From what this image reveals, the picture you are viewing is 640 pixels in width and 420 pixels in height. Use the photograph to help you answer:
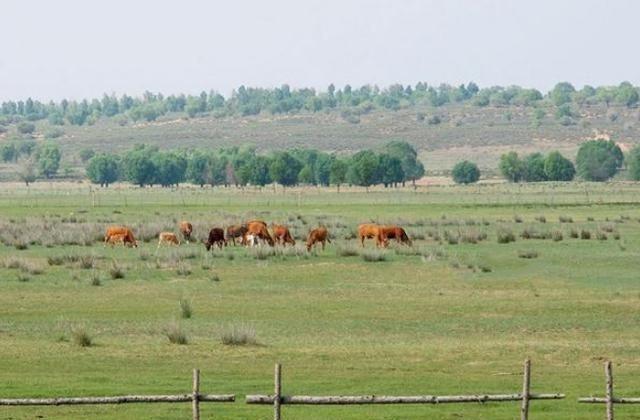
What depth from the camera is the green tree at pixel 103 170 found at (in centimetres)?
19262

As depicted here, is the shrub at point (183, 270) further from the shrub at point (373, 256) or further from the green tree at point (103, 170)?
the green tree at point (103, 170)

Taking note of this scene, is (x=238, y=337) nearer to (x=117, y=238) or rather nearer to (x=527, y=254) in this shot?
(x=527, y=254)

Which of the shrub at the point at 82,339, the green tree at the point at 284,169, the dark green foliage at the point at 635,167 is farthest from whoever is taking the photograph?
the dark green foliage at the point at 635,167

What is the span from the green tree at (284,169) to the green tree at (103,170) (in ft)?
131

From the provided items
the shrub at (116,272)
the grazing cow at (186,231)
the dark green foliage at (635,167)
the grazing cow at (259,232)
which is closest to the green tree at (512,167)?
the dark green foliage at (635,167)

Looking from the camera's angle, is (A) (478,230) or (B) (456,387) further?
(A) (478,230)

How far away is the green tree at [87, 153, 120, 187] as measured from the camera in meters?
193

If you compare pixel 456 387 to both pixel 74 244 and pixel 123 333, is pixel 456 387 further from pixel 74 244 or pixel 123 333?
pixel 74 244

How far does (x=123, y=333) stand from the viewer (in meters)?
32.9

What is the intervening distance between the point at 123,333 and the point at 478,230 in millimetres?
37336

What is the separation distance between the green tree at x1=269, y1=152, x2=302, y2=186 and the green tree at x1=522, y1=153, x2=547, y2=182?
1251 inches

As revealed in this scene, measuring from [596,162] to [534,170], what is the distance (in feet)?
28.0

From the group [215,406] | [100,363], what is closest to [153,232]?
[100,363]

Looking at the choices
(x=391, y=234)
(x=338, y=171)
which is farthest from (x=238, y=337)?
(x=338, y=171)
